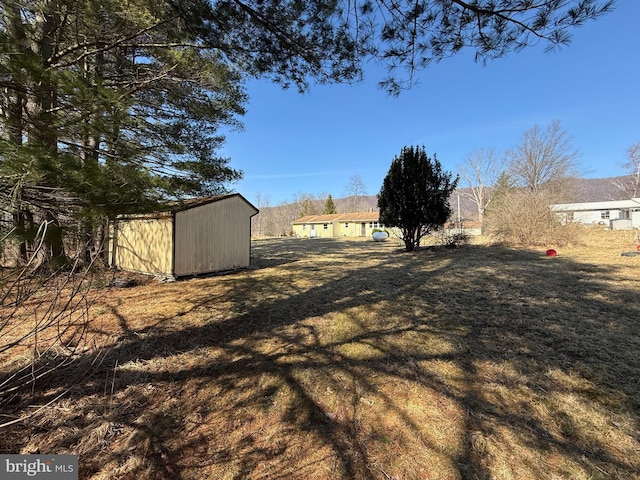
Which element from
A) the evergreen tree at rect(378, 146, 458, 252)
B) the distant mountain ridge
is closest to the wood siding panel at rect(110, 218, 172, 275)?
the evergreen tree at rect(378, 146, 458, 252)

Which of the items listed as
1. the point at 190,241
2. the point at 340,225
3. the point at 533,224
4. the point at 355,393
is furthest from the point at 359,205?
the point at 355,393

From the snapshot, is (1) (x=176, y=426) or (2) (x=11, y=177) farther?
(1) (x=176, y=426)

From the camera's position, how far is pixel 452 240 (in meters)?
12.1

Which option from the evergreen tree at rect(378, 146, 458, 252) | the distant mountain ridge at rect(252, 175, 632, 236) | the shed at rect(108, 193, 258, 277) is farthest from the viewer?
the distant mountain ridge at rect(252, 175, 632, 236)

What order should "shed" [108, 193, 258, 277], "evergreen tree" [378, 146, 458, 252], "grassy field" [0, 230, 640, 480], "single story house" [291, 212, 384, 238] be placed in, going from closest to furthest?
"grassy field" [0, 230, 640, 480] < "shed" [108, 193, 258, 277] < "evergreen tree" [378, 146, 458, 252] < "single story house" [291, 212, 384, 238]

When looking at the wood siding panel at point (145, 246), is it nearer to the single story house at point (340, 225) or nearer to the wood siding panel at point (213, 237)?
the wood siding panel at point (213, 237)

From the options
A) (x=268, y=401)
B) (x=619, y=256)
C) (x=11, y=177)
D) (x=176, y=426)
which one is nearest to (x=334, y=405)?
(x=268, y=401)

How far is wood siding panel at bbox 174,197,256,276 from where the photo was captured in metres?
7.38

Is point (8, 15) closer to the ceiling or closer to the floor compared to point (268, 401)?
closer to the ceiling

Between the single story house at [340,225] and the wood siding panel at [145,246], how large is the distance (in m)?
24.2

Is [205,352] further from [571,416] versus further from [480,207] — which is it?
[480,207]

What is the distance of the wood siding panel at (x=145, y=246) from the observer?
7.26 metres

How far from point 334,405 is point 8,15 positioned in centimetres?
410

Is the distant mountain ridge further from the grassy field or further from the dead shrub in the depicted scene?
the grassy field
